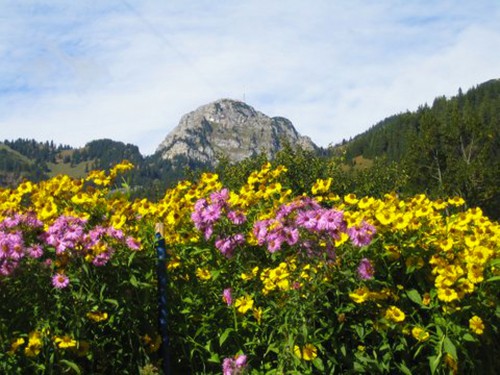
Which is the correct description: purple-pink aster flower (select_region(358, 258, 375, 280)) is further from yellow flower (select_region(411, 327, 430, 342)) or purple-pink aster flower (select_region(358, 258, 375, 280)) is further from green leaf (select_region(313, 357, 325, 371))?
green leaf (select_region(313, 357, 325, 371))

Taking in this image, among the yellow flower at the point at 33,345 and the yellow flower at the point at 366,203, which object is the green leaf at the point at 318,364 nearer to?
the yellow flower at the point at 366,203

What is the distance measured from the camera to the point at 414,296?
3879 millimetres

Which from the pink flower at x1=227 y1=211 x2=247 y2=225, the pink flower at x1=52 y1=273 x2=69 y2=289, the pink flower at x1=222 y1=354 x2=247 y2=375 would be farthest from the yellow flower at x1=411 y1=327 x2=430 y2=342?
the pink flower at x1=52 y1=273 x2=69 y2=289

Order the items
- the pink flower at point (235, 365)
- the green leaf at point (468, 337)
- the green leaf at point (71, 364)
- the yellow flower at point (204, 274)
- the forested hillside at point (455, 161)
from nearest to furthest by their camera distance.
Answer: the pink flower at point (235, 365)
the green leaf at point (71, 364)
the green leaf at point (468, 337)
the yellow flower at point (204, 274)
the forested hillside at point (455, 161)

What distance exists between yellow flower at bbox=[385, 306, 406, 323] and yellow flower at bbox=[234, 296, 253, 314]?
96 centimetres

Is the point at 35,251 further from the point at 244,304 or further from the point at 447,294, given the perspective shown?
the point at 447,294

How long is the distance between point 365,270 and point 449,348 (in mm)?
733

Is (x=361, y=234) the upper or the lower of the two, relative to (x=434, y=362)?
upper

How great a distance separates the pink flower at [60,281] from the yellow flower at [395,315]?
2.18m

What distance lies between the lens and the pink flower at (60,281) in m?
3.43

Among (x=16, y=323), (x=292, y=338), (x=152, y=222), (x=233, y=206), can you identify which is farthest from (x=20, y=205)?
(x=292, y=338)

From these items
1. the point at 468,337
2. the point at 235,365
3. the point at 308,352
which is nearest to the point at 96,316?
the point at 235,365

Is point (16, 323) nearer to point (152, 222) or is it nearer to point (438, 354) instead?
point (152, 222)

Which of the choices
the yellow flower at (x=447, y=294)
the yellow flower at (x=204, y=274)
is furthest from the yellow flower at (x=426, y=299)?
the yellow flower at (x=204, y=274)
